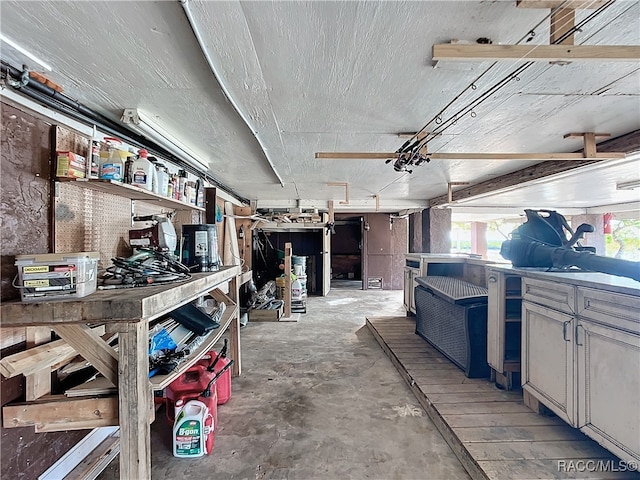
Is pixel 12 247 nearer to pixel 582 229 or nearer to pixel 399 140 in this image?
pixel 399 140

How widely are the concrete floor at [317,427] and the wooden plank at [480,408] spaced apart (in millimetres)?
160

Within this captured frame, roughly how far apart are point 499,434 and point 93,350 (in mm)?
2238

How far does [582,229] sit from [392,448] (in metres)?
1.88

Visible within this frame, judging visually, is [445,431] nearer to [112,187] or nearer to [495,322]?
[495,322]

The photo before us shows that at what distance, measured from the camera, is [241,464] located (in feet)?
5.74

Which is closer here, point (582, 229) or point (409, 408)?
point (582, 229)

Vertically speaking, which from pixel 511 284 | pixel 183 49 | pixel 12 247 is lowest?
pixel 511 284

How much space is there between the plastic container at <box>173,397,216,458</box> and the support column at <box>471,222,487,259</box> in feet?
49.5

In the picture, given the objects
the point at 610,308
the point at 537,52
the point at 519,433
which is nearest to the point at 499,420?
the point at 519,433

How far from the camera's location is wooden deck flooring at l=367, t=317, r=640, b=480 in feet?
5.09

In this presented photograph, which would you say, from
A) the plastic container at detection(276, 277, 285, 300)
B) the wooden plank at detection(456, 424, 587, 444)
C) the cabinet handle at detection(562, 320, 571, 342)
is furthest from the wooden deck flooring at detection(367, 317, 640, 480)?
the plastic container at detection(276, 277, 285, 300)

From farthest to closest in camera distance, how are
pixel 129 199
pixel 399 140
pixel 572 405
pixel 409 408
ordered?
pixel 399 140 → pixel 409 408 → pixel 129 199 → pixel 572 405

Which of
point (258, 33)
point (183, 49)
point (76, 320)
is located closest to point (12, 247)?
point (76, 320)

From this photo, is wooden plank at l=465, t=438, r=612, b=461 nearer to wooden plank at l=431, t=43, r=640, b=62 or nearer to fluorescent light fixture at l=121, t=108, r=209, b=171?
wooden plank at l=431, t=43, r=640, b=62
